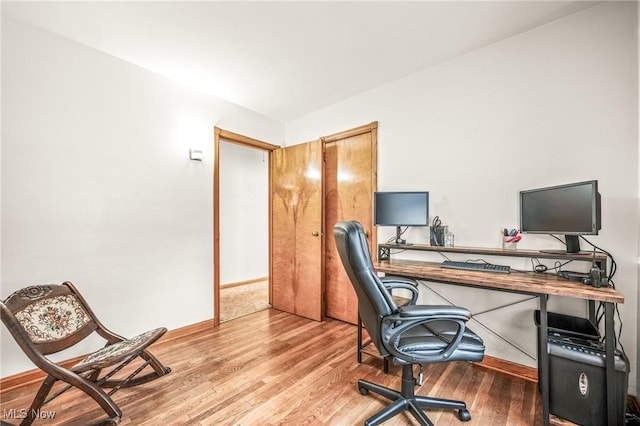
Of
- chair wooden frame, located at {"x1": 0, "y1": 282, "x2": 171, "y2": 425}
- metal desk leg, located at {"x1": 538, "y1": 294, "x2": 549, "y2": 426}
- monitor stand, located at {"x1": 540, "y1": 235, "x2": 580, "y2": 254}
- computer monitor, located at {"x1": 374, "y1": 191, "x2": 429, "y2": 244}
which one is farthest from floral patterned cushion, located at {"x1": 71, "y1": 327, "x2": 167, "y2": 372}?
monitor stand, located at {"x1": 540, "y1": 235, "x2": 580, "y2": 254}

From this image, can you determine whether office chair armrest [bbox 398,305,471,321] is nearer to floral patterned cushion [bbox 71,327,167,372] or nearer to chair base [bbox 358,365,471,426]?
chair base [bbox 358,365,471,426]

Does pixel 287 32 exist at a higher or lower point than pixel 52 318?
higher

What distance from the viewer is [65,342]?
1.85m

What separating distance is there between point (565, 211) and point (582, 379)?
3.08ft

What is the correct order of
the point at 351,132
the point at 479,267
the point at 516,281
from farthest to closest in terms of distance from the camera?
the point at 351,132 < the point at 479,267 < the point at 516,281

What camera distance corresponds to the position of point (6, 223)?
1.89m

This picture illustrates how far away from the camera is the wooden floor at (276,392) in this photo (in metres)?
1.61

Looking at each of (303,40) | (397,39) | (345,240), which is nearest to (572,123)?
(397,39)

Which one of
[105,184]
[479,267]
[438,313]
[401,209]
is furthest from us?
[401,209]

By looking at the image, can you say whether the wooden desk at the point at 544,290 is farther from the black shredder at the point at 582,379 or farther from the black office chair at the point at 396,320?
the black office chair at the point at 396,320

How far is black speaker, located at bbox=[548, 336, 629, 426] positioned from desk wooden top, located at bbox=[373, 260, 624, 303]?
31cm

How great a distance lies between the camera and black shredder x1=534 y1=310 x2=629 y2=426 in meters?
1.36

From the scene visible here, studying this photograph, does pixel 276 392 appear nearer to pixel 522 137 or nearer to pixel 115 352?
pixel 115 352

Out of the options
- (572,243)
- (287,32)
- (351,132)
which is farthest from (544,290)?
(287,32)
